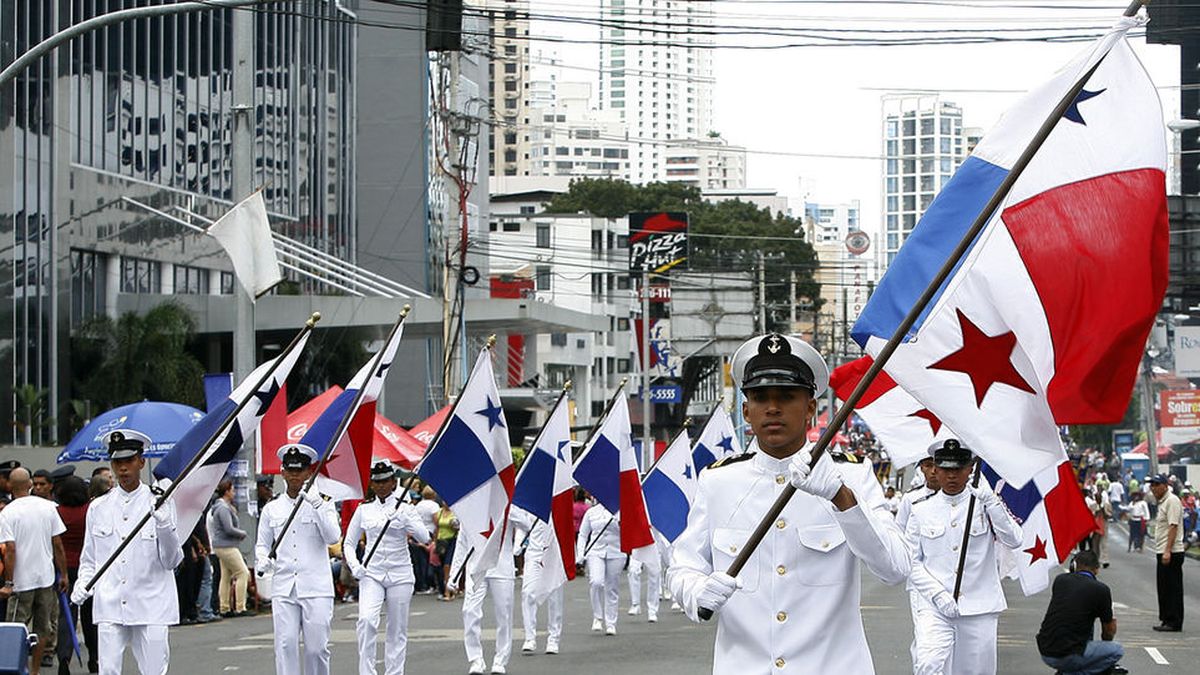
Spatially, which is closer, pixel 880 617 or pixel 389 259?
pixel 880 617

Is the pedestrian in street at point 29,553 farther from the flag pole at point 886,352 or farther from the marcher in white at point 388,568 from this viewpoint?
the flag pole at point 886,352

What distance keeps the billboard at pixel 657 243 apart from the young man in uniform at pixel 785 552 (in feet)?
189

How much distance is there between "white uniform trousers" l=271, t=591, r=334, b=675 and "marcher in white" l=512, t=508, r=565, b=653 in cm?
499

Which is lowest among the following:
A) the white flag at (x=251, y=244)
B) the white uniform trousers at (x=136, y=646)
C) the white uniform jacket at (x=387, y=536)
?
the white uniform trousers at (x=136, y=646)

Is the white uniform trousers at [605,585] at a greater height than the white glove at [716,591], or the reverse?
the white glove at [716,591]

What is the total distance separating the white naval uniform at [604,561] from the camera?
20781 mm

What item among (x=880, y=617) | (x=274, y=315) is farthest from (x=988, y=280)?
Result: (x=274, y=315)

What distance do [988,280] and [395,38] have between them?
5773 centimetres

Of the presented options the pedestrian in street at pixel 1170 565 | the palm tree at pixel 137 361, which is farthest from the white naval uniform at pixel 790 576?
the palm tree at pixel 137 361

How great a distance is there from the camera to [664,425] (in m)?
76.4

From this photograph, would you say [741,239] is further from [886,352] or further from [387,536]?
[886,352]

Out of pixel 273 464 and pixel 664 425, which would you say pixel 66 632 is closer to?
pixel 273 464

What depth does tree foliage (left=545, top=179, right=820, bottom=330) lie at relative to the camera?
90312 mm

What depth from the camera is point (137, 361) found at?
36688 mm
